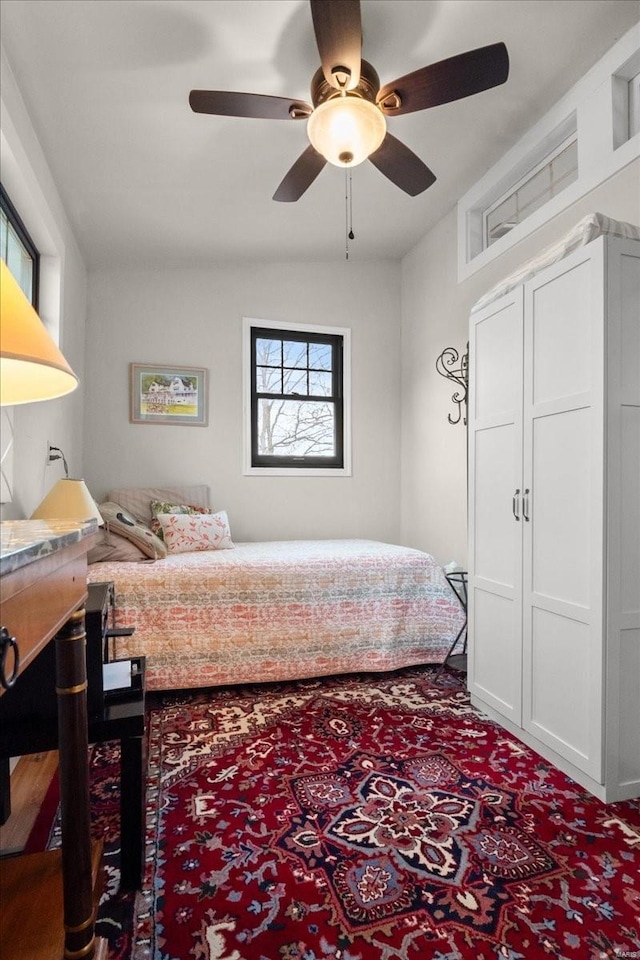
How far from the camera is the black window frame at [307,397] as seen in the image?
4.46 meters

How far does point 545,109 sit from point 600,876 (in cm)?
342

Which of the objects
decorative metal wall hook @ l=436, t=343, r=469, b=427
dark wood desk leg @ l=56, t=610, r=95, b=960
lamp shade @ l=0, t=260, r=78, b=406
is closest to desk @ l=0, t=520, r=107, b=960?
dark wood desk leg @ l=56, t=610, r=95, b=960

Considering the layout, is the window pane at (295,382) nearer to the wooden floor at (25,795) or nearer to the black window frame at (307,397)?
the black window frame at (307,397)

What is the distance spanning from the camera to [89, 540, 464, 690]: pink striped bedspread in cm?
278

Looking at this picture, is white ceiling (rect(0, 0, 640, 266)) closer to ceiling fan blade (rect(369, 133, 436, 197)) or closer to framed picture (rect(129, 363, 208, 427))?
ceiling fan blade (rect(369, 133, 436, 197))

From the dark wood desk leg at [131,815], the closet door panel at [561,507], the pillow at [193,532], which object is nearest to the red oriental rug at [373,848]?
the dark wood desk leg at [131,815]

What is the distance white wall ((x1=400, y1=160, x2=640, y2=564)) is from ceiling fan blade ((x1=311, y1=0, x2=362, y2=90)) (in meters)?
1.59

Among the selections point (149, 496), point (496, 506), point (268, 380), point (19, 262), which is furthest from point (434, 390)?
point (19, 262)

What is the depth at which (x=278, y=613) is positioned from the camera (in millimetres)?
2979

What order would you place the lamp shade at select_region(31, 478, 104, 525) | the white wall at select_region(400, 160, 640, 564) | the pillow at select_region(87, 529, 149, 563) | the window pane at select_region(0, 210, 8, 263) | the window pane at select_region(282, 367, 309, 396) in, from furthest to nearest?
the window pane at select_region(282, 367, 309, 396), the white wall at select_region(400, 160, 640, 564), the pillow at select_region(87, 529, 149, 563), the lamp shade at select_region(31, 478, 104, 525), the window pane at select_region(0, 210, 8, 263)

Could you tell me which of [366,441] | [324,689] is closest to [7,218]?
[324,689]

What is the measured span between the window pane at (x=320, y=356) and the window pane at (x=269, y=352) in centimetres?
29

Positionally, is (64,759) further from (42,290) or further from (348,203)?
(348,203)

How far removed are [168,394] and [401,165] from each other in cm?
249
